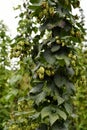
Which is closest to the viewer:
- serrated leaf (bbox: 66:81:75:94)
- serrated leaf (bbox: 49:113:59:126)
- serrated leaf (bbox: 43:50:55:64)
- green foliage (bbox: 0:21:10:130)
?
serrated leaf (bbox: 49:113:59:126)

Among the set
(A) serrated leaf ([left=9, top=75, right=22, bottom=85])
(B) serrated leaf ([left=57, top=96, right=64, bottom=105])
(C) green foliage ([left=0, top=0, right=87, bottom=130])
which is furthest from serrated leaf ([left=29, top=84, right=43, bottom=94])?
(A) serrated leaf ([left=9, top=75, right=22, bottom=85])

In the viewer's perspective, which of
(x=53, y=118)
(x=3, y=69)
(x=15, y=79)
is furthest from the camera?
(x=3, y=69)

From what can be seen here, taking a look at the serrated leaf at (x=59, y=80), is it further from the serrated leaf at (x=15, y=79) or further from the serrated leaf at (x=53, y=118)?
the serrated leaf at (x=15, y=79)

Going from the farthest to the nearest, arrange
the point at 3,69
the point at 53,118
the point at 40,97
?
the point at 3,69 → the point at 40,97 → the point at 53,118

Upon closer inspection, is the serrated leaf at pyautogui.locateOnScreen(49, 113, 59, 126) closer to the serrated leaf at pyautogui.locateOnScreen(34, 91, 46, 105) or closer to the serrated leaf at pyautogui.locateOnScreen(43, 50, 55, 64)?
the serrated leaf at pyautogui.locateOnScreen(34, 91, 46, 105)

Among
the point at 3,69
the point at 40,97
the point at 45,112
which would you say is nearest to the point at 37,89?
the point at 40,97

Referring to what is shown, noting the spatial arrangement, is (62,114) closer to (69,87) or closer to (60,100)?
(60,100)

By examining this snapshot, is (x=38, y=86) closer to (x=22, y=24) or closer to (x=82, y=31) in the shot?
(x=82, y=31)

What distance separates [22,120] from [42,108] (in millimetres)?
437

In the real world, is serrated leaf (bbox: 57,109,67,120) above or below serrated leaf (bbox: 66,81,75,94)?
below

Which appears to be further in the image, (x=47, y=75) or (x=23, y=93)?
(x=23, y=93)

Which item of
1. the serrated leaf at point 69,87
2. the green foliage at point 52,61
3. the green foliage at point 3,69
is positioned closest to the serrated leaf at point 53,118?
the green foliage at point 52,61

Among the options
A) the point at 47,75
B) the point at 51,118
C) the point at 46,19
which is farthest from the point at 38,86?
the point at 46,19

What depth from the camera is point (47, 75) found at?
3.40m
